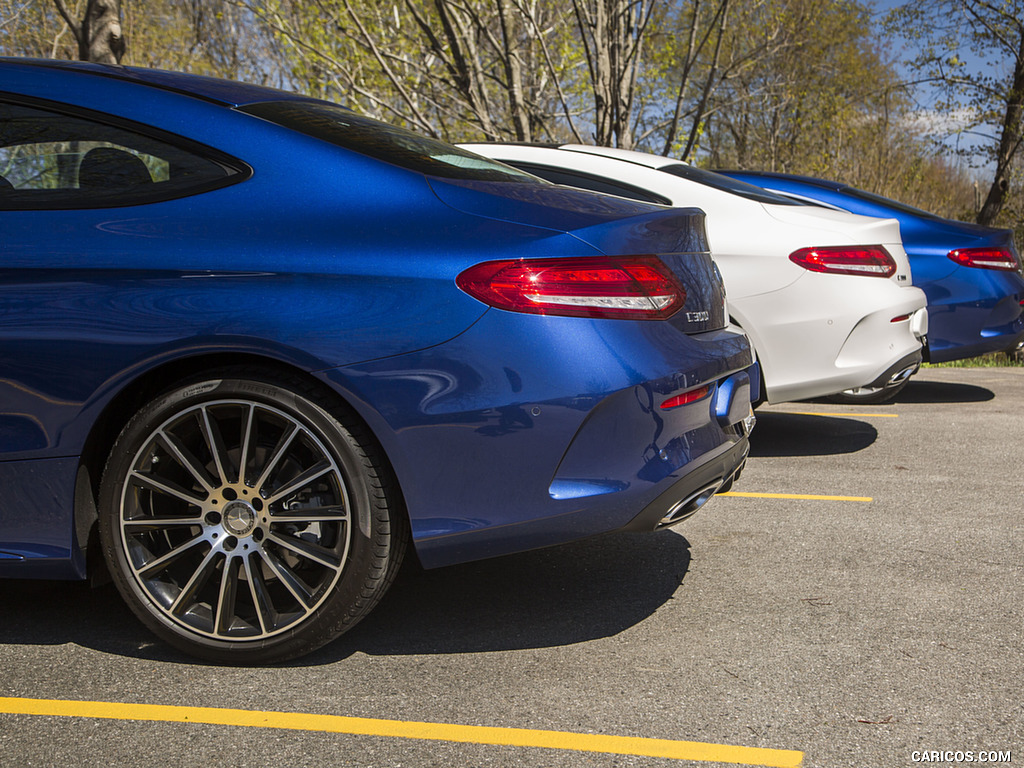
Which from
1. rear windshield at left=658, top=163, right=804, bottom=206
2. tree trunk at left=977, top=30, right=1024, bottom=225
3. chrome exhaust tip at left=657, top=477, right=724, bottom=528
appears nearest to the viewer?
chrome exhaust tip at left=657, top=477, right=724, bottom=528

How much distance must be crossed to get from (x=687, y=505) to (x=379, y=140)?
4.98ft

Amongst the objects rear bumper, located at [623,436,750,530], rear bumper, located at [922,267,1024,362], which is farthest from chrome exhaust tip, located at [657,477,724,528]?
rear bumper, located at [922,267,1024,362]

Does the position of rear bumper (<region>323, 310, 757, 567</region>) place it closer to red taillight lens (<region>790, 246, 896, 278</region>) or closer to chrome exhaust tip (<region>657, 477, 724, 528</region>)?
chrome exhaust tip (<region>657, 477, 724, 528</region>)

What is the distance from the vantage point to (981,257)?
7430mm

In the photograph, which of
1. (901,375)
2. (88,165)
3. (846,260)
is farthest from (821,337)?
(88,165)

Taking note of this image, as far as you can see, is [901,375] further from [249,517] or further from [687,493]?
[249,517]

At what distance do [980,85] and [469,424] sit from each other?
1586 cm

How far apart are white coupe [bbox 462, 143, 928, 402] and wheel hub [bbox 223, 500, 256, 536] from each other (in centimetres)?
324

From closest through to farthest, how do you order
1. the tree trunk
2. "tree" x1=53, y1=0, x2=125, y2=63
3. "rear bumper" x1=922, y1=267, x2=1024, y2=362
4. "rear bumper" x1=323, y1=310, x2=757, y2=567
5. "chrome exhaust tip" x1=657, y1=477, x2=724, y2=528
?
1. "rear bumper" x1=323, y1=310, x2=757, y2=567
2. "chrome exhaust tip" x1=657, y1=477, x2=724, y2=528
3. "rear bumper" x1=922, y1=267, x2=1024, y2=362
4. "tree" x1=53, y1=0, x2=125, y2=63
5. the tree trunk

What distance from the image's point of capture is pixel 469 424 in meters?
2.76

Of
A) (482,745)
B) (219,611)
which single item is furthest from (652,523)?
(219,611)

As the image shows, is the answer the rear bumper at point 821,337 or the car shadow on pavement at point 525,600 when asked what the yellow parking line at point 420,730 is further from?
the rear bumper at point 821,337

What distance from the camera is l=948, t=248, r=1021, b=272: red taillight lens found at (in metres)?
7.39

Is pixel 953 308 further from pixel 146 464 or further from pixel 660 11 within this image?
pixel 660 11
